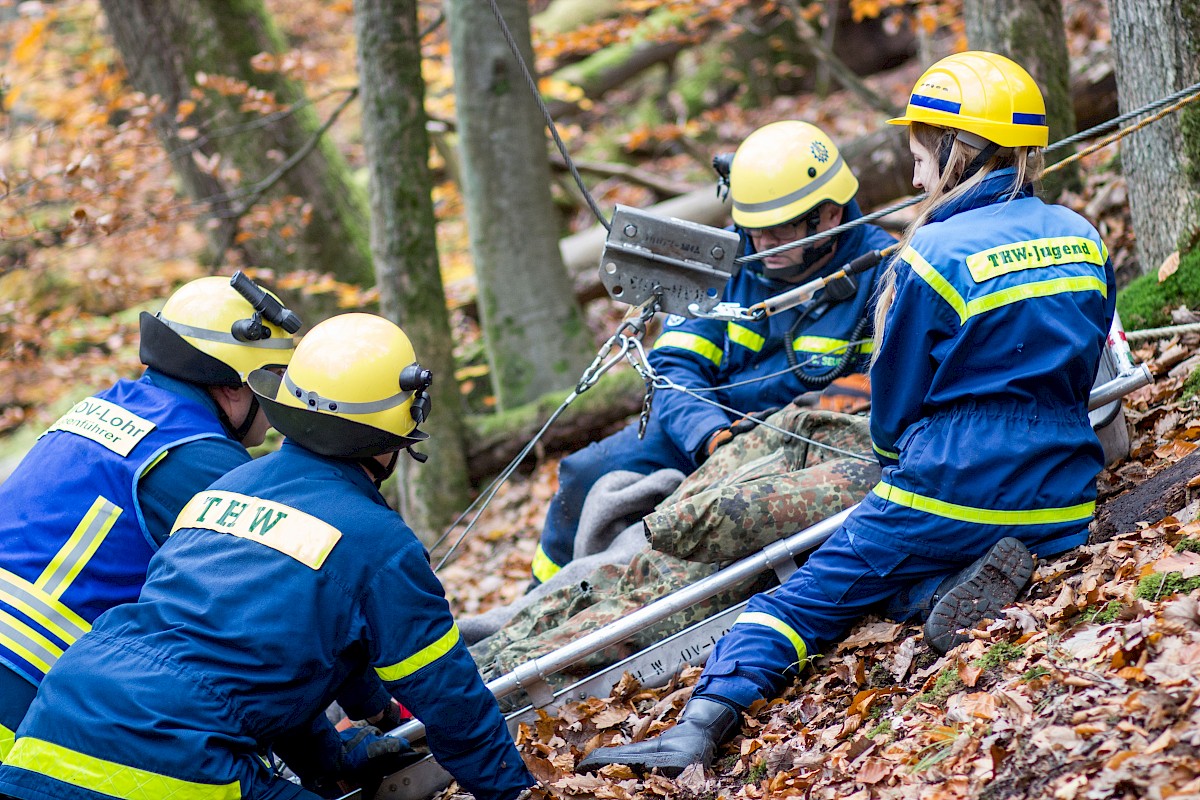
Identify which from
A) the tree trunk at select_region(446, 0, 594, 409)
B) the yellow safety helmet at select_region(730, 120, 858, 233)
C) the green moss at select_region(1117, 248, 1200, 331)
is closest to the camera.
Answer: the yellow safety helmet at select_region(730, 120, 858, 233)

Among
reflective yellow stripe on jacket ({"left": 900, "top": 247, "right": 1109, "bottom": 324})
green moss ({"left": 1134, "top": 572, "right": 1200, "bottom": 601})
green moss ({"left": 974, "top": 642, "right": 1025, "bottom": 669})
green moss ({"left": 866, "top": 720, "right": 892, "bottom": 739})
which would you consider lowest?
green moss ({"left": 866, "top": 720, "right": 892, "bottom": 739})

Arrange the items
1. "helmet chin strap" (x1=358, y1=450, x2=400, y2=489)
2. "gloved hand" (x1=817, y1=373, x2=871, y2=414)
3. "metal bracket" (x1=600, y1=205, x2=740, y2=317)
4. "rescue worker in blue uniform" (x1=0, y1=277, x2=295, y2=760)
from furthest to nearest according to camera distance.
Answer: "gloved hand" (x1=817, y1=373, x2=871, y2=414)
"metal bracket" (x1=600, y1=205, x2=740, y2=317)
"helmet chin strap" (x1=358, y1=450, x2=400, y2=489)
"rescue worker in blue uniform" (x1=0, y1=277, x2=295, y2=760)

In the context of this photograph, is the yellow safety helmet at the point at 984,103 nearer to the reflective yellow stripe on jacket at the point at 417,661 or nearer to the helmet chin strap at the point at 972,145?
the helmet chin strap at the point at 972,145

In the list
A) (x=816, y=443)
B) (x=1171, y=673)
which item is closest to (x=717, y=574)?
(x=816, y=443)

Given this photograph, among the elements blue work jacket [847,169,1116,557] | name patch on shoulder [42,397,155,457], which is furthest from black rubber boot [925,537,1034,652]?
name patch on shoulder [42,397,155,457]

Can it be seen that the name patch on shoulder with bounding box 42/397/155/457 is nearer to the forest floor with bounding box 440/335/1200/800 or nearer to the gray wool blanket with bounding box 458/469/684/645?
the gray wool blanket with bounding box 458/469/684/645

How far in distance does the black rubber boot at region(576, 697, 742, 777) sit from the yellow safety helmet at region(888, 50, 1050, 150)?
6.93ft

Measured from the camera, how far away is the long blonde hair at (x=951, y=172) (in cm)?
356

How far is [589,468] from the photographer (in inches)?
205

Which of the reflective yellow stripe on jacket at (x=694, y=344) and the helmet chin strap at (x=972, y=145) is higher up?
the helmet chin strap at (x=972, y=145)

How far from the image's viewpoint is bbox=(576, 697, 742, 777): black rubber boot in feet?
11.1

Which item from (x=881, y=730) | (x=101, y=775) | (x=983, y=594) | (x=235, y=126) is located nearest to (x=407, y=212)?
(x=235, y=126)

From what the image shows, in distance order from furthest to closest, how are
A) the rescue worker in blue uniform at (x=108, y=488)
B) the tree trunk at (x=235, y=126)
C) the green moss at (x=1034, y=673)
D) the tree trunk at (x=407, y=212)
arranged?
the tree trunk at (x=235, y=126) → the tree trunk at (x=407, y=212) → the rescue worker in blue uniform at (x=108, y=488) → the green moss at (x=1034, y=673)

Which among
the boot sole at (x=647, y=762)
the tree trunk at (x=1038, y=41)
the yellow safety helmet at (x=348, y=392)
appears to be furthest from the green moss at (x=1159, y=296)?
the yellow safety helmet at (x=348, y=392)
